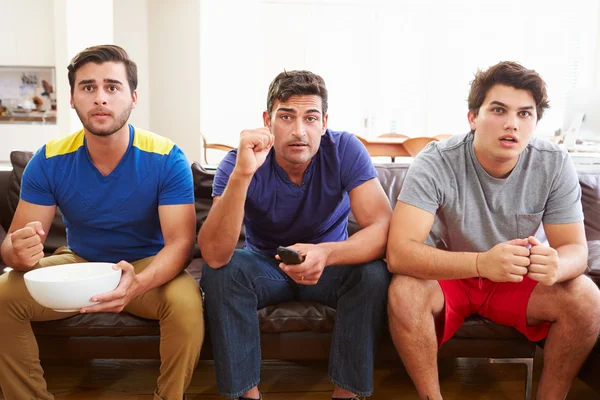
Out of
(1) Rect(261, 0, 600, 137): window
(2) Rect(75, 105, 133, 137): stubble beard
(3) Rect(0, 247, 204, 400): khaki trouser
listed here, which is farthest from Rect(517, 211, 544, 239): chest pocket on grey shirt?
(1) Rect(261, 0, 600, 137): window

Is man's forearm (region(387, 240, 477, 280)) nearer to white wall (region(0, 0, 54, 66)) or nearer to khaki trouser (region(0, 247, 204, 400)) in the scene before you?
khaki trouser (region(0, 247, 204, 400))

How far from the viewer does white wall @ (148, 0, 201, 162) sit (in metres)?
7.07

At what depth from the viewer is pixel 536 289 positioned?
1.55 meters

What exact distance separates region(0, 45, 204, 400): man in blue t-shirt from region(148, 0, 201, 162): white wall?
217 inches

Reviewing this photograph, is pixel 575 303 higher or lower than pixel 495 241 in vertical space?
lower

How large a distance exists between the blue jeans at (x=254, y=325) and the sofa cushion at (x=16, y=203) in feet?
3.02

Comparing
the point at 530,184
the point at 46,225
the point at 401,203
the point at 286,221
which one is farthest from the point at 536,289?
the point at 46,225

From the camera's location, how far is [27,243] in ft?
4.80

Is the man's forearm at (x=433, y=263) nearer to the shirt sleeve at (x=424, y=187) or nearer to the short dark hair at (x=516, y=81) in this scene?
the shirt sleeve at (x=424, y=187)

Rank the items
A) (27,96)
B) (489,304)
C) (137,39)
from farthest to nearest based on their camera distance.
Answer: (137,39)
(27,96)
(489,304)

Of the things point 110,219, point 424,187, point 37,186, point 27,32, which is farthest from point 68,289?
point 27,32

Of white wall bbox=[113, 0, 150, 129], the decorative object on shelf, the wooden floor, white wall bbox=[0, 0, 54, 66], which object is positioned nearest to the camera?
the wooden floor

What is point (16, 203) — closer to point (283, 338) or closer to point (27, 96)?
point (283, 338)

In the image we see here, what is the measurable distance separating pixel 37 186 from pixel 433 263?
3.98 ft
